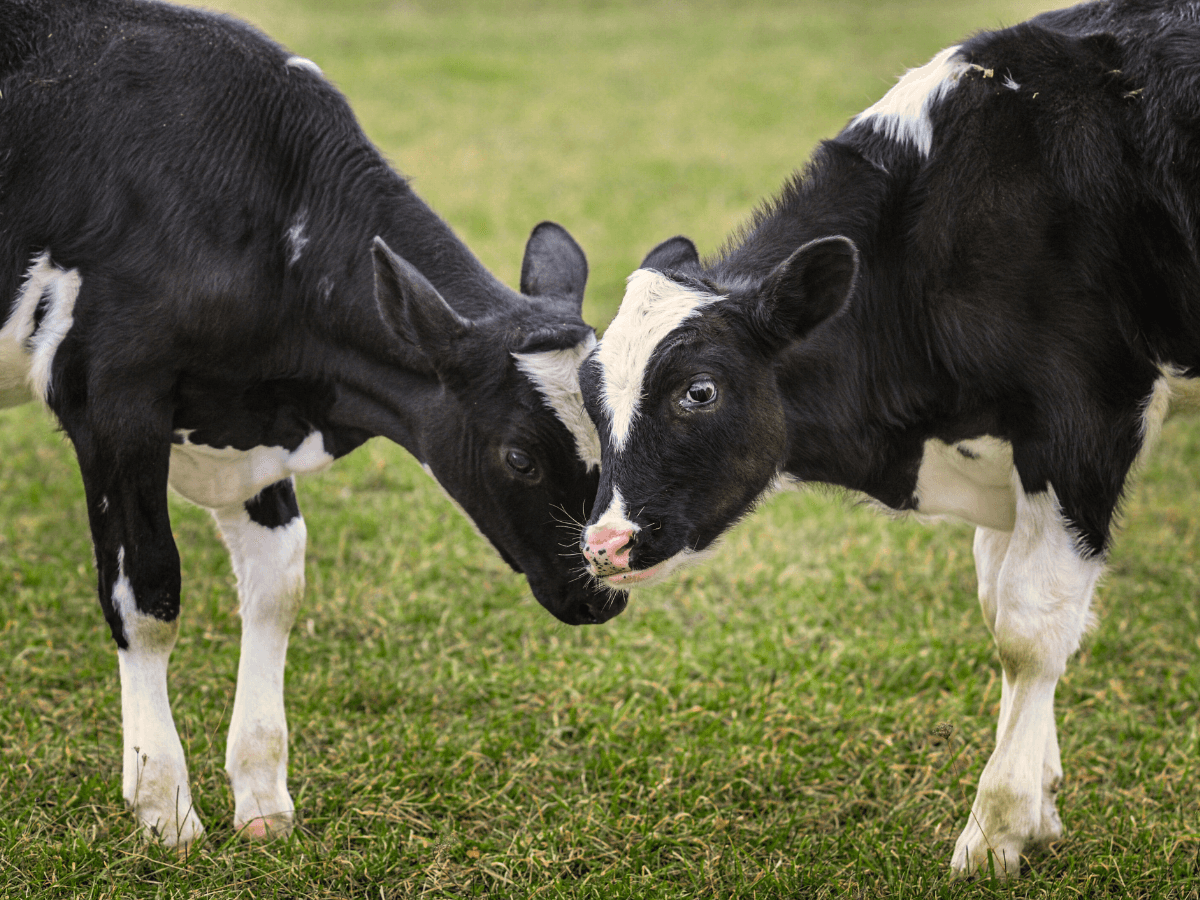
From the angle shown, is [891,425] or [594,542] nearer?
[594,542]

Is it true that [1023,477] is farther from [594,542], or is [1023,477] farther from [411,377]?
[411,377]

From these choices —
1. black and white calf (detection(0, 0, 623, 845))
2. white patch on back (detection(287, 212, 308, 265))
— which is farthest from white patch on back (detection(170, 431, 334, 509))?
white patch on back (detection(287, 212, 308, 265))

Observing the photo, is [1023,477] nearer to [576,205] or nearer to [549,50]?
[576,205]

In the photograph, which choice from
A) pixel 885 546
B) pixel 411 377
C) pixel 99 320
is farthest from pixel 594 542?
pixel 885 546

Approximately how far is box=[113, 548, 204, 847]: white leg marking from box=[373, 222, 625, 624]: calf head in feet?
3.72

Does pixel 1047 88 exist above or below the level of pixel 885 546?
above

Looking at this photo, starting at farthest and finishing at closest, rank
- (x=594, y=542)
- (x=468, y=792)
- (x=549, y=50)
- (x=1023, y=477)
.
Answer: (x=549, y=50), (x=468, y=792), (x=1023, y=477), (x=594, y=542)

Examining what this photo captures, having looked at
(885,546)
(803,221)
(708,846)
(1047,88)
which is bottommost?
(708,846)

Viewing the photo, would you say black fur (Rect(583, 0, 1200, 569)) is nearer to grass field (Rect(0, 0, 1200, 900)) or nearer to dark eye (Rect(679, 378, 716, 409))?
dark eye (Rect(679, 378, 716, 409))

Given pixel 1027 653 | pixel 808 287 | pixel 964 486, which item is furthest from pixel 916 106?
pixel 1027 653

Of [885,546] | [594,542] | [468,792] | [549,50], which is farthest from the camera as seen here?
[549,50]

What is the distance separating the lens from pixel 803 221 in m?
4.20

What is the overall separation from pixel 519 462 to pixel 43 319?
1732mm

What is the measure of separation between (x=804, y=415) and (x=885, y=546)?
10.9 ft
